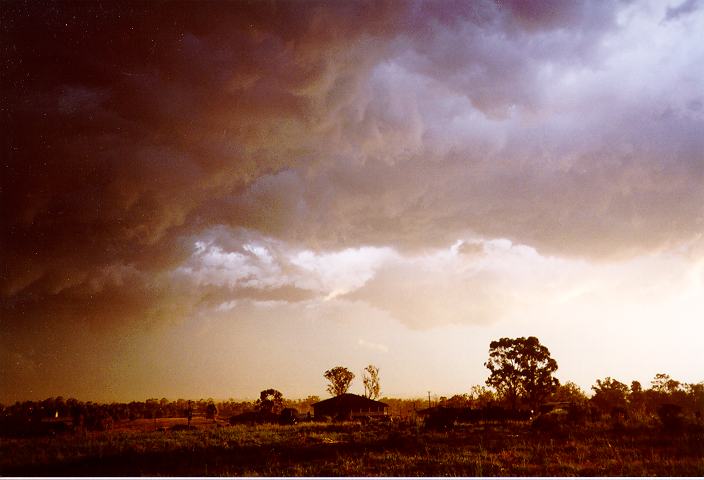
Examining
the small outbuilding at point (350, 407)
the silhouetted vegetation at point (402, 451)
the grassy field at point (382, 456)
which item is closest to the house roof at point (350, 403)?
the small outbuilding at point (350, 407)

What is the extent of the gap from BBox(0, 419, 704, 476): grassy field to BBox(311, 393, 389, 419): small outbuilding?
95.1 feet

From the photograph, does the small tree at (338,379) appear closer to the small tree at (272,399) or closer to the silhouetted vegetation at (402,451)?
the small tree at (272,399)

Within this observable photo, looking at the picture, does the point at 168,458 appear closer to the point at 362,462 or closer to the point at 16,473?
the point at 16,473

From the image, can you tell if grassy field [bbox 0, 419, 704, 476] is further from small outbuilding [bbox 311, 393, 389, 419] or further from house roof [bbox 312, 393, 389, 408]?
house roof [bbox 312, 393, 389, 408]

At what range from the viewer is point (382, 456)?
16750 millimetres

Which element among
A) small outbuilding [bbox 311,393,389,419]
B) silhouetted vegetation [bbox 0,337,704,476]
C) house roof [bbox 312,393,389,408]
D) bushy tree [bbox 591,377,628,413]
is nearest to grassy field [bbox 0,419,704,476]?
silhouetted vegetation [bbox 0,337,704,476]

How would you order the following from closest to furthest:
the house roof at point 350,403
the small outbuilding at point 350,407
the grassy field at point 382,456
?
the grassy field at point 382,456 < the small outbuilding at point 350,407 < the house roof at point 350,403

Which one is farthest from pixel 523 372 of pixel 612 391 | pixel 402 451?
pixel 402 451

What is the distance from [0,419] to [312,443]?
22.7m

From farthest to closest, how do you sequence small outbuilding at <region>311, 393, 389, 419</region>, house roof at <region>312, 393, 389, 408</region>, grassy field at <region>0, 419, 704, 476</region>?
house roof at <region>312, 393, 389, 408</region>, small outbuilding at <region>311, 393, 389, 419</region>, grassy field at <region>0, 419, 704, 476</region>

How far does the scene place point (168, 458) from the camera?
16516 millimetres

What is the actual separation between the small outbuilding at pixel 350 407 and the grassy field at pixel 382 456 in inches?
1142

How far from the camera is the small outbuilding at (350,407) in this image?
1986 inches

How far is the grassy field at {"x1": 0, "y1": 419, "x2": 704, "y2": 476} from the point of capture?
13953 millimetres
